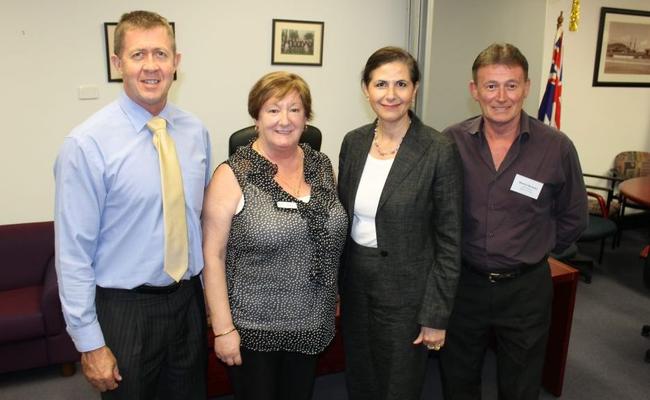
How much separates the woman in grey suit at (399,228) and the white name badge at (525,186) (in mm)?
263

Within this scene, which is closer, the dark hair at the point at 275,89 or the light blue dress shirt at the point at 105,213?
the light blue dress shirt at the point at 105,213

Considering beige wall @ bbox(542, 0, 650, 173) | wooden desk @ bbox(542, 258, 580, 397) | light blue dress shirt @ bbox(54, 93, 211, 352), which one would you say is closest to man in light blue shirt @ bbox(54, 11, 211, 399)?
light blue dress shirt @ bbox(54, 93, 211, 352)

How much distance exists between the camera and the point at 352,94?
4.20m

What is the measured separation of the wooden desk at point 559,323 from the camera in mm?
2543

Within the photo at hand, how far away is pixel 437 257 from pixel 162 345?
91cm

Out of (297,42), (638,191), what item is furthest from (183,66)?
(638,191)

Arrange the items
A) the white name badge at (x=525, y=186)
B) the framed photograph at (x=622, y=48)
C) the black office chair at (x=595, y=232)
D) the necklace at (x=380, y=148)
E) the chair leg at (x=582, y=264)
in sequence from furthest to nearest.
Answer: the framed photograph at (x=622, y=48)
the chair leg at (x=582, y=264)
the black office chair at (x=595, y=232)
the white name badge at (x=525, y=186)
the necklace at (x=380, y=148)

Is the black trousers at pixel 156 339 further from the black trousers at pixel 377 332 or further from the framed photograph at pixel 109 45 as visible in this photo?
the framed photograph at pixel 109 45

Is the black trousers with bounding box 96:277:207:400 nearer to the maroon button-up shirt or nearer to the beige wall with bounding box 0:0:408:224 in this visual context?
the maroon button-up shirt

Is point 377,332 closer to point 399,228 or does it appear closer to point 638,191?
point 399,228

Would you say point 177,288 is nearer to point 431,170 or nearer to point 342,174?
point 342,174

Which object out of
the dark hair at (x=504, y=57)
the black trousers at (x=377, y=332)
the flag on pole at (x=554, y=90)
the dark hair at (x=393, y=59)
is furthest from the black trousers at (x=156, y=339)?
the flag on pole at (x=554, y=90)

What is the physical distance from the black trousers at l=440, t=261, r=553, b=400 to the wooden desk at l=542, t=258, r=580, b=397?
646 millimetres

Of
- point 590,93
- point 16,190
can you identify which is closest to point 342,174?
point 16,190
